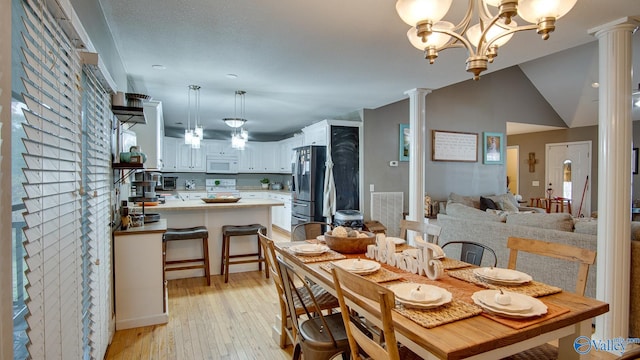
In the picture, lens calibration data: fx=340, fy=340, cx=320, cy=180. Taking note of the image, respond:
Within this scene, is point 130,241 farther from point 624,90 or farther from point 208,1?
point 624,90

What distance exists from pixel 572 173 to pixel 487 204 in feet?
9.93

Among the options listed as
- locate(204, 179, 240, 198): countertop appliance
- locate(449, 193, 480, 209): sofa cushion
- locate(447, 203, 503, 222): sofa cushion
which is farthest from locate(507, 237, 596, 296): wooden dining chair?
locate(204, 179, 240, 198): countertop appliance

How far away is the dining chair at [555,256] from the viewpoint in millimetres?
1506

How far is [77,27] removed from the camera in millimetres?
1513

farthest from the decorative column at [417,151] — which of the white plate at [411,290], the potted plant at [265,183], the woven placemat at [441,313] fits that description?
the potted plant at [265,183]

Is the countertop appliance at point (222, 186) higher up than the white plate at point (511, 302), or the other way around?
the countertop appliance at point (222, 186)

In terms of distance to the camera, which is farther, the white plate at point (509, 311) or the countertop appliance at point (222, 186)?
the countertop appliance at point (222, 186)

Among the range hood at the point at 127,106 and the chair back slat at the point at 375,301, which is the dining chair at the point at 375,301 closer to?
the chair back slat at the point at 375,301

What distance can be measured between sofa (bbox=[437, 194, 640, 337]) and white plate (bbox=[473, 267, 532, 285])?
→ 4.82ft

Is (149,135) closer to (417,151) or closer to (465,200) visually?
(417,151)

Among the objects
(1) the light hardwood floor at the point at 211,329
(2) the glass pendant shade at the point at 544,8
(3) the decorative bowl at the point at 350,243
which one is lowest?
(1) the light hardwood floor at the point at 211,329

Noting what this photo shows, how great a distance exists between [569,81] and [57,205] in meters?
7.60

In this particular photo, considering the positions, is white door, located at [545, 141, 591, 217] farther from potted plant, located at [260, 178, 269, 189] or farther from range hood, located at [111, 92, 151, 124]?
range hood, located at [111, 92, 151, 124]

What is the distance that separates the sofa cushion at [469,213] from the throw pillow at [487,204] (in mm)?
2018
